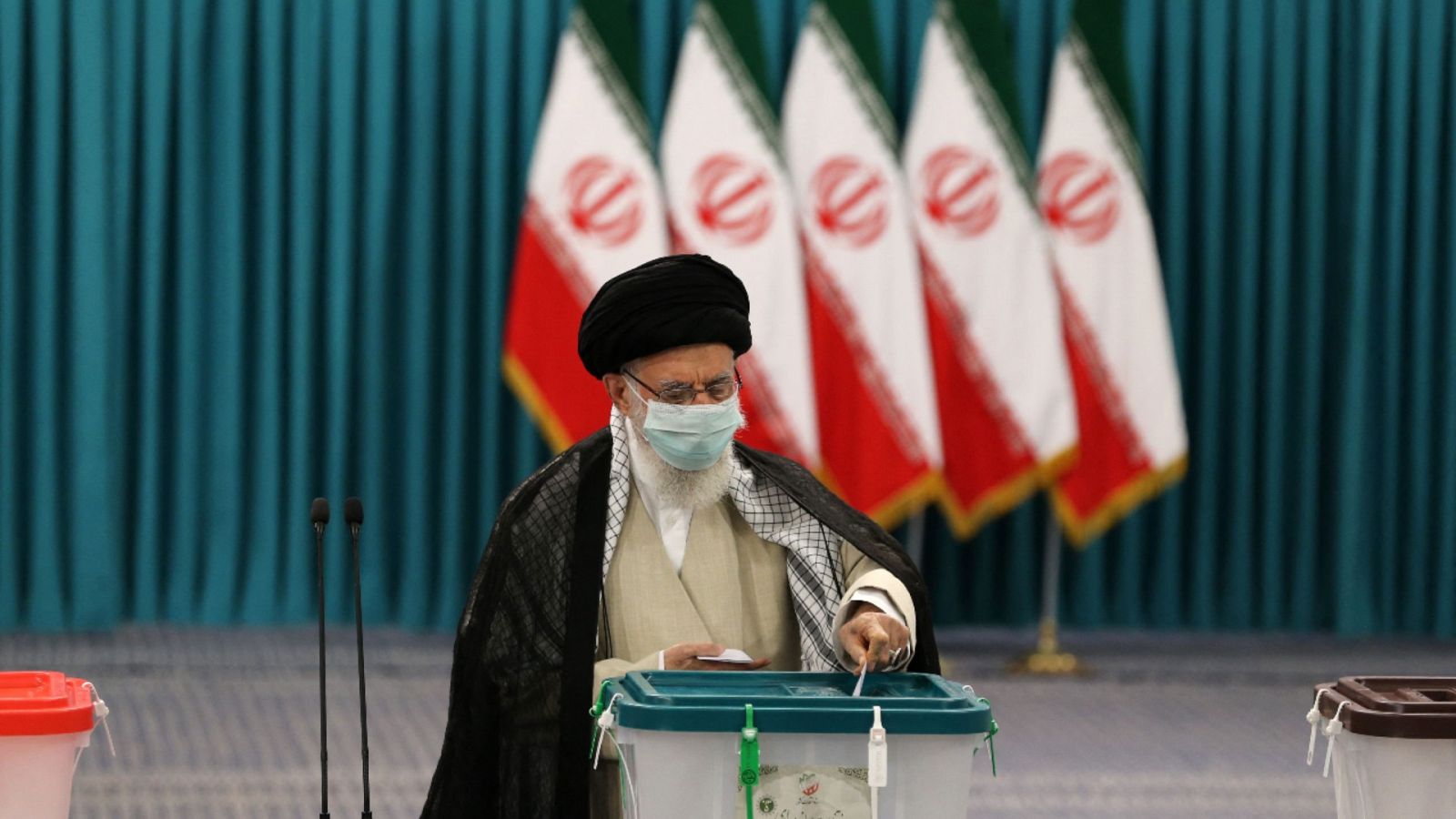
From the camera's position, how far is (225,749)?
5188 mm

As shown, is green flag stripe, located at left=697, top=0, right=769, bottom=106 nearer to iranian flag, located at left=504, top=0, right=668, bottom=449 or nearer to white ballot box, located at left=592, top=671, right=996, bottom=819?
iranian flag, located at left=504, top=0, right=668, bottom=449

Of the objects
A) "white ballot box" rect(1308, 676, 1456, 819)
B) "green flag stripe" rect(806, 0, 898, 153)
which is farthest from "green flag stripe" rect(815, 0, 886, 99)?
"white ballot box" rect(1308, 676, 1456, 819)

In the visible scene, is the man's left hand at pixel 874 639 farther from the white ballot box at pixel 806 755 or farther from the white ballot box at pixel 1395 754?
the white ballot box at pixel 1395 754

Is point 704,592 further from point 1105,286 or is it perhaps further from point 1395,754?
point 1105,286

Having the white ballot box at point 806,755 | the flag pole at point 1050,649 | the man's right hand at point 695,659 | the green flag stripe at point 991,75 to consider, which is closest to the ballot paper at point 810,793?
the white ballot box at point 806,755

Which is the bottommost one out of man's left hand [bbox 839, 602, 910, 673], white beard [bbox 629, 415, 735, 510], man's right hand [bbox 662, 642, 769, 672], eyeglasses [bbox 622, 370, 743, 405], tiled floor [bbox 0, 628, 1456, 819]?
tiled floor [bbox 0, 628, 1456, 819]

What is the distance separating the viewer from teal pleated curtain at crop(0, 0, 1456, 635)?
714cm

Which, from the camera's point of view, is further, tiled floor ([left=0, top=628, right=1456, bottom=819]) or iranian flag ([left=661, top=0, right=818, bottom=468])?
iranian flag ([left=661, top=0, right=818, bottom=468])

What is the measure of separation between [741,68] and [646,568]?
4.11m

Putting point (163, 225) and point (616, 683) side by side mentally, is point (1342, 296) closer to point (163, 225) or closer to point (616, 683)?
point (163, 225)

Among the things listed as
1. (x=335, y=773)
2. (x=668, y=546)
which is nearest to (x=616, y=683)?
(x=668, y=546)

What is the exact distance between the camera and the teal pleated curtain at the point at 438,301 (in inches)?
281

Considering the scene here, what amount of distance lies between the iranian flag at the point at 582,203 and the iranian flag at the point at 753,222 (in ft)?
0.42

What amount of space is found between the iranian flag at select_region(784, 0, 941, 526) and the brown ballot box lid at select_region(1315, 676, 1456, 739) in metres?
3.99
